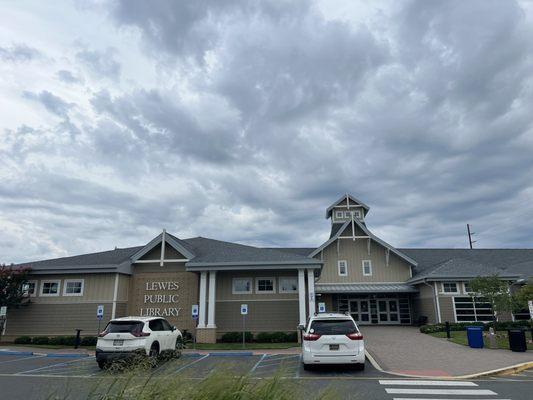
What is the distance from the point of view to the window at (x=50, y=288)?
74.7 ft

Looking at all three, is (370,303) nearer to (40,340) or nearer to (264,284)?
(264,284)

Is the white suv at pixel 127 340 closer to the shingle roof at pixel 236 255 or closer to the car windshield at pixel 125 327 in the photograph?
the car windshield at pixel 125 327

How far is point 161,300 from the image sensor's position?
900 inches

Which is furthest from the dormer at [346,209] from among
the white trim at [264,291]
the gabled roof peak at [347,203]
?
the white trim at [264,291]

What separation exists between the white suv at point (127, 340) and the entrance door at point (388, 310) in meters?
23.9

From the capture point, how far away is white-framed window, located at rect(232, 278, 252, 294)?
2286 centimetres

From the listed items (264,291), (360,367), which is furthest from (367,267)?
(360,367)

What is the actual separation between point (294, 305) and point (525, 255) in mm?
27945

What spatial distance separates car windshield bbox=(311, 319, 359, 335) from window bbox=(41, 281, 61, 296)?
54.5ft

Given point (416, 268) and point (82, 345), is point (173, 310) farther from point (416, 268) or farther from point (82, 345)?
point (416, 268)

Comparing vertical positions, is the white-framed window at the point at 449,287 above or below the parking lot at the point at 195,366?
above

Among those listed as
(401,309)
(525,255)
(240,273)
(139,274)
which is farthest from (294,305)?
(525,255)

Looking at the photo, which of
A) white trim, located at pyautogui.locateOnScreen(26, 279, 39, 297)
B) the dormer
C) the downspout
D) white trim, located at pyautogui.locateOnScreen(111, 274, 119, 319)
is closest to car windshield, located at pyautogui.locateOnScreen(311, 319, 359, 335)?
white trim, located at pyautogui.locateOnScreen(111, 274, 119, 319)

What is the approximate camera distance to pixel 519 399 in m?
9.21
